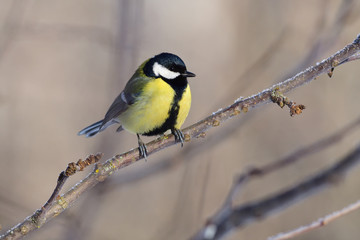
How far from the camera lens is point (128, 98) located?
254cm

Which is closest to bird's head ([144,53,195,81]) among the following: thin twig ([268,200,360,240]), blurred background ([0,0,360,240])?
thin twig ([268,200,360,240])

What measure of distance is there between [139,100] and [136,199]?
243 cm

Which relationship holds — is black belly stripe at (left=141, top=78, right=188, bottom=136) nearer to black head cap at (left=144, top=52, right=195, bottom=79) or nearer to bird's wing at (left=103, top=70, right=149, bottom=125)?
black head cap at (left=144, top=52, right=195, bottom=79)

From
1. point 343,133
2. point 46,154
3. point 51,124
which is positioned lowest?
point 343,133

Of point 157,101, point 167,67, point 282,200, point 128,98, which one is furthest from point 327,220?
point 128,98

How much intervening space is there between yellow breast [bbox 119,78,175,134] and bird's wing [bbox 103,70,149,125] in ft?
0.13

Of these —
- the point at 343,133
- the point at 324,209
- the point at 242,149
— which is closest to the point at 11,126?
the point at 242,149

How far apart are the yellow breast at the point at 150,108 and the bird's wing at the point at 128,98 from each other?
0.04 m

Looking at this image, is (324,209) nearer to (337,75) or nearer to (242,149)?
(242,149)

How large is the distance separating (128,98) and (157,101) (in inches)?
9.8

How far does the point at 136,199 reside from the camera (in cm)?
466

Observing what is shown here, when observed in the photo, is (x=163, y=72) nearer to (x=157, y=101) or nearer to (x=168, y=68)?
(x=168, y=68)

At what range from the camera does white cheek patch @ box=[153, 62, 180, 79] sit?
2.39 metres

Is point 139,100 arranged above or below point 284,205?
above
